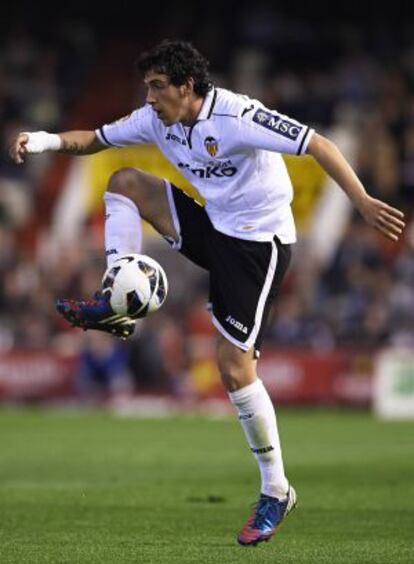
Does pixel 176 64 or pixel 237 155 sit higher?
pixel 176 64

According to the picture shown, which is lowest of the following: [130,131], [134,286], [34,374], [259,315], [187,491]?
[34,374]

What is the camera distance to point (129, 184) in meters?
8.75

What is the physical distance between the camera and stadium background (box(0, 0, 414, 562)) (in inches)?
816

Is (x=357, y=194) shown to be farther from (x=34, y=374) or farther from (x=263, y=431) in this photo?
(x=34, y=374)

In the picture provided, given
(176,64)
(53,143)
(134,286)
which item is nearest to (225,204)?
(134,286)

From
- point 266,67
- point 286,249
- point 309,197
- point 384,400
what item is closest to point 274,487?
point 286,249

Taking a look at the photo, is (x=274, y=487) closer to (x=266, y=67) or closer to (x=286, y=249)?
(x=286, y=249)

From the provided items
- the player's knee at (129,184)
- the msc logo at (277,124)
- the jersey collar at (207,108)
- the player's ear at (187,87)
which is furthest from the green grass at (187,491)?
the player's ear at (187,87)

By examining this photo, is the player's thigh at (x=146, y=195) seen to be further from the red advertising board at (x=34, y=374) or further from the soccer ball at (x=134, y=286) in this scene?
the red advertising board at (x=34, y=374)

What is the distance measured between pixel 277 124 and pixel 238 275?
34.8 inches

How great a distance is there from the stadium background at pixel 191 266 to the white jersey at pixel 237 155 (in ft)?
20.9

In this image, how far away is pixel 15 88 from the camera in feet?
88.6

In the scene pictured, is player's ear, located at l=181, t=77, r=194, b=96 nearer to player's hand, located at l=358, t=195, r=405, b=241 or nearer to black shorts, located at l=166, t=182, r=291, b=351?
black shorts, located at l=166, t=182, r=291, b=351

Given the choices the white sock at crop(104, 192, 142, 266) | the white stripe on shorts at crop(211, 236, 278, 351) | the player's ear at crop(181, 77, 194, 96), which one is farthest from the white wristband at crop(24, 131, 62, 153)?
the white stripe on shorts at crop(211, 236, 278, 351)
